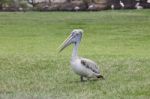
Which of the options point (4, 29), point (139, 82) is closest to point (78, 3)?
point (4, 29)

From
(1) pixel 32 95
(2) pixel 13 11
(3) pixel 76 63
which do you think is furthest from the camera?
(2) pixel 13 11

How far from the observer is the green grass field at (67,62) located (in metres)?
9.34

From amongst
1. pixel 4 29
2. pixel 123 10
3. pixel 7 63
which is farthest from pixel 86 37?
pixel 123 10

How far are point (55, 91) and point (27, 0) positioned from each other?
3322cm

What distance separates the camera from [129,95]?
9047mm

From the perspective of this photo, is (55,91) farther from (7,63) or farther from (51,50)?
(51,50)

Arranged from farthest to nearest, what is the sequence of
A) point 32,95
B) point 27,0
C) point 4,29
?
point 27,0, point 4,29, point 32,95

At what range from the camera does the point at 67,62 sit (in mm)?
13438

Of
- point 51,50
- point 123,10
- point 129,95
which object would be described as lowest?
point 123,10

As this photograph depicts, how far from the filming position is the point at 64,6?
3909 centimetres

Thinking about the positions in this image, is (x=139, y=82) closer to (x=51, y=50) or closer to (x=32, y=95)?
(x=32, y=95)

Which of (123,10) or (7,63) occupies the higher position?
(7,63)

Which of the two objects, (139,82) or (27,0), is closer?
(139,82)

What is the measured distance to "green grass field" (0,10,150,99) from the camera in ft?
30.7
